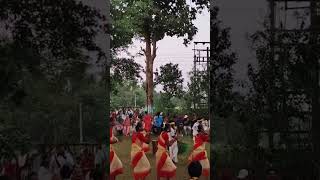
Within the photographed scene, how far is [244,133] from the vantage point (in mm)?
6633

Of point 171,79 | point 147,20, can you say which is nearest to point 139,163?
point 147,20

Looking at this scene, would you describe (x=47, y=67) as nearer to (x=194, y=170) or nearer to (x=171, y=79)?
(x=194, y=170)

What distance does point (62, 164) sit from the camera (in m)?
6.60

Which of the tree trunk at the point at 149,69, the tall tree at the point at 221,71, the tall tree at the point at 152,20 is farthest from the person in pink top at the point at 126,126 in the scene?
the tall tree at the point at 221,71

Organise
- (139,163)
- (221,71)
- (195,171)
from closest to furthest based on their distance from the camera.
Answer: (221,71) → (195,171) → (139,163)

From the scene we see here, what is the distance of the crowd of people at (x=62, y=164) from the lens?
6.57 meters

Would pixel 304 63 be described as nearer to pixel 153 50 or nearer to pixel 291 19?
pixel 291 19

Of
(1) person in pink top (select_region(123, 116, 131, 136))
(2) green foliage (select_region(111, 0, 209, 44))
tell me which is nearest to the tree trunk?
(1) person in pink top (select_region(123, 116, 131, 136))

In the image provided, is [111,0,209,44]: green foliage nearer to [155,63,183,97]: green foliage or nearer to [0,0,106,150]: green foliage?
[155,63,183,97]: green foliage

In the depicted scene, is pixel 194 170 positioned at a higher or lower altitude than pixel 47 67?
lower

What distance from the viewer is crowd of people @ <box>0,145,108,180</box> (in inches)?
259

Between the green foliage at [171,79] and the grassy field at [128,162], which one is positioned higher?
the green foliage at [171,79]

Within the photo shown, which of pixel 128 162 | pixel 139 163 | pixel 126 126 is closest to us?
pixel 139 163

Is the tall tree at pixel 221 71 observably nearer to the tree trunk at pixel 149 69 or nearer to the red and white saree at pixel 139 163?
the red and white saree at pixel 139 163
